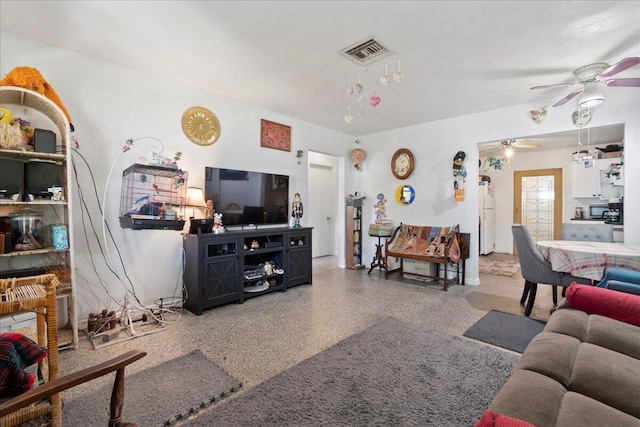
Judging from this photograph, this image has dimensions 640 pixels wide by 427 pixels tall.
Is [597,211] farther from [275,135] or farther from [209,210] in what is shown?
[209,210]

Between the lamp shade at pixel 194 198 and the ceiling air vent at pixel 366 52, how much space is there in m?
2.06

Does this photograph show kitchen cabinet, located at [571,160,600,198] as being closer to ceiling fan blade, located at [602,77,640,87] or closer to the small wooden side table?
ceiling fan blade, located at [602,77,640,87]

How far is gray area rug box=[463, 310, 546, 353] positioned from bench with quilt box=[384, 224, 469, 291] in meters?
1.03

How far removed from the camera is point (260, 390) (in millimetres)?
1786

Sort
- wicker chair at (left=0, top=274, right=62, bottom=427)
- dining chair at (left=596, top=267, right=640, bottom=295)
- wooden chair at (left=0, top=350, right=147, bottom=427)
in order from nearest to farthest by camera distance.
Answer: wooden chair at (left=0, top=350, right=147, bottom=427)
wicker chair at (left=0, top=274, right=62, bottom=427)
dining chair at (left=596, top=267, right=640, bottom=295)

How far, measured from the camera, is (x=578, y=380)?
3.80 feet

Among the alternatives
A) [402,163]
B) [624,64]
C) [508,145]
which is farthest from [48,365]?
[508,145]

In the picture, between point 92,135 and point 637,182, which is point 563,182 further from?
point 92,135

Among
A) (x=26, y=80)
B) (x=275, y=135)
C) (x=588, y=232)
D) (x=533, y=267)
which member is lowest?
(x=533, y=267)

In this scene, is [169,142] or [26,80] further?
[169,142]

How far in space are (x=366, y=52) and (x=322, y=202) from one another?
167 inches

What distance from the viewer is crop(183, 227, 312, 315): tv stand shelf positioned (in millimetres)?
3055

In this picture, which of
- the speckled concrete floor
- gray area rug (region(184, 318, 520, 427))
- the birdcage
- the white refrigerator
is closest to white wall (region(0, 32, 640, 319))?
the birdcage

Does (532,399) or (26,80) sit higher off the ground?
(26,80)
